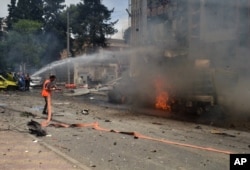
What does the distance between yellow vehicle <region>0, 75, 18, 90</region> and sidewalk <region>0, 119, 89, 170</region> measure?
2005cm

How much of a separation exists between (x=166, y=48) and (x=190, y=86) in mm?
3079

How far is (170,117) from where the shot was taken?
12625mm

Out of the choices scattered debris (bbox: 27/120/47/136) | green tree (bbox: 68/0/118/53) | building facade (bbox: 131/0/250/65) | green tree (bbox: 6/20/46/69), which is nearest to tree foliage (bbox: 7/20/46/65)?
green tree (bbox: 6/20/46/69)

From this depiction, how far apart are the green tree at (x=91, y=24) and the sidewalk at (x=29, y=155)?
106ft

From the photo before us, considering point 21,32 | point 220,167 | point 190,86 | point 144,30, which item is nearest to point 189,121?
point 190,86

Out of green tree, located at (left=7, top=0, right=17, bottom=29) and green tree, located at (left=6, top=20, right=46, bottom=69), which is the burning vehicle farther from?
green tree, located at (left=7, top=0, right=17, bottom=29)

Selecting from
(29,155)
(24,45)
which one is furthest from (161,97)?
(24,45)

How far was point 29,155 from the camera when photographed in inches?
249

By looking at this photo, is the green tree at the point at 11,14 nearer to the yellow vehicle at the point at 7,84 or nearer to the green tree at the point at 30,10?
the green tree at the point at 30,10

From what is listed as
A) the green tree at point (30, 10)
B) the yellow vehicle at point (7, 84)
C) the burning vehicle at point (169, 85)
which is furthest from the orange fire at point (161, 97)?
the green tree at point (30, 10)

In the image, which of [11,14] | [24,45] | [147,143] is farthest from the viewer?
[11,14]

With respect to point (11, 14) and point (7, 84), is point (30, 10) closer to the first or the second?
point (11, 14)

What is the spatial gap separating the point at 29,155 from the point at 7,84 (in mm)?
22288

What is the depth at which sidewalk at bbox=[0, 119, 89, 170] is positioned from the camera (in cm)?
564
